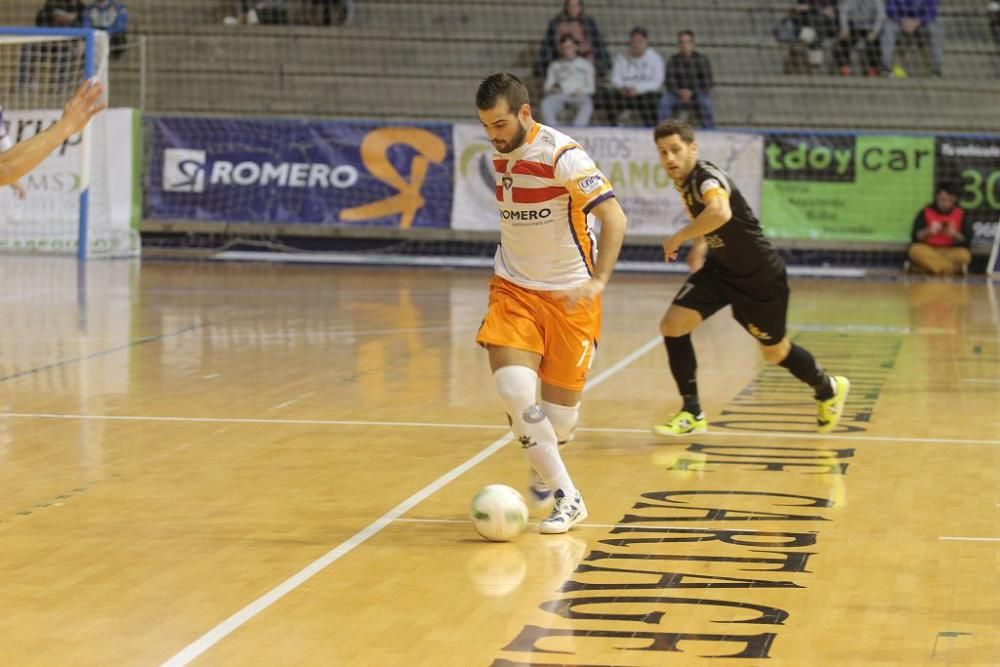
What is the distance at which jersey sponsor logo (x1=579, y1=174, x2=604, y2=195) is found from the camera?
6348 millimetres

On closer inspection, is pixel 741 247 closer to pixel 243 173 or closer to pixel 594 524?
pixel 594 524

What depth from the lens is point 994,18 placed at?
2341 cm

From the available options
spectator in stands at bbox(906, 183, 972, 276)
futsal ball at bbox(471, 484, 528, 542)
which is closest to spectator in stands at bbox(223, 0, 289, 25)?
spectator in stands at bbox(906, 183, 972, 276)

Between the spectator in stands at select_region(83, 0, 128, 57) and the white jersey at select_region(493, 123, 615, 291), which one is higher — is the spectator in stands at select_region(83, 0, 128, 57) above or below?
above

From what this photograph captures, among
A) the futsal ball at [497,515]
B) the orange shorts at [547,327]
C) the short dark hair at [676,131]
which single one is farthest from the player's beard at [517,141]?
the short dark hair at [676,131]

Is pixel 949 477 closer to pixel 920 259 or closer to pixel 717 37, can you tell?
pixel 920 259

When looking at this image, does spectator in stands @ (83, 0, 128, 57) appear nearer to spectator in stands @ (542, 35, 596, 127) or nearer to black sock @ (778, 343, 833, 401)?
spectator in stands @ (542, 35, 596, 127)

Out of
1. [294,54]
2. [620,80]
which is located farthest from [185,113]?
[620,80]

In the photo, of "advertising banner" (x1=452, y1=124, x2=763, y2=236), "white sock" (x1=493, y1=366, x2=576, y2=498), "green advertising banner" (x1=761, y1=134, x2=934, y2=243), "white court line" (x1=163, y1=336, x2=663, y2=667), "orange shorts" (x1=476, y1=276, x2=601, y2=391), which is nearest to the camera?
"white court line" (x1=163, y1=336, x2=663, y2=667)

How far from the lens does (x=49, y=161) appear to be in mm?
20844

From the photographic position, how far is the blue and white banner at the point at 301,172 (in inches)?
864

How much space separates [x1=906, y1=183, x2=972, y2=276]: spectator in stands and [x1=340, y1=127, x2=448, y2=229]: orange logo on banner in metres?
6.56

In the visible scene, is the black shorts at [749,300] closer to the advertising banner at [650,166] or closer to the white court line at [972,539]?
the white court line at [972,539]

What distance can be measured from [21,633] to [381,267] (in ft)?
54.3
